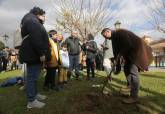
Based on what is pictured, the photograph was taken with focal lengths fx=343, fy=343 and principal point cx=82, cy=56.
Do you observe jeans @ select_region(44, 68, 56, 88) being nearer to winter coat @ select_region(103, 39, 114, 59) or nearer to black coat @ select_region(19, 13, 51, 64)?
black coat @ select_region(19, 13, 51, 64)

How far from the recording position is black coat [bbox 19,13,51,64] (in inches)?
273

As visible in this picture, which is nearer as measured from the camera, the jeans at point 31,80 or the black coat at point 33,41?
the black coat at point 33,41

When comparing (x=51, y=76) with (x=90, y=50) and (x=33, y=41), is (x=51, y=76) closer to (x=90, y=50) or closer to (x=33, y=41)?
(x=33, y=41)

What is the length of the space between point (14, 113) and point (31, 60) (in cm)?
113

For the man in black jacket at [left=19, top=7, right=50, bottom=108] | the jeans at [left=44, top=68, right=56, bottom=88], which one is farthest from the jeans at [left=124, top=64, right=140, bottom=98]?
the jeans at [left=44, top=68, right=56, bottom=88]

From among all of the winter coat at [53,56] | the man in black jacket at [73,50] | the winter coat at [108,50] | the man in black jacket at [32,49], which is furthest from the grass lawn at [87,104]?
the man in black jacket at [73,50]

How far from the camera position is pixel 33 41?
6.93m

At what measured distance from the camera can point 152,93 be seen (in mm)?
8742

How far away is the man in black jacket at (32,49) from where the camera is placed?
694cm

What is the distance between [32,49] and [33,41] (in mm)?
213

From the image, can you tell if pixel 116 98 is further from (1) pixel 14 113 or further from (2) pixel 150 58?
(1) pixel 14 113

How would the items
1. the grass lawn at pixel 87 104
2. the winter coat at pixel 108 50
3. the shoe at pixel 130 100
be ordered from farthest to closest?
the winter coat at pixel 108 50, the shoe at pixel 130 100, the grass lawn at pixel 87 104

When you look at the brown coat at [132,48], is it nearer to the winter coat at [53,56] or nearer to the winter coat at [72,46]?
the winter coat at [53,56]

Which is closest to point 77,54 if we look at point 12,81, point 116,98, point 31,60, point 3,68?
point 12,81
